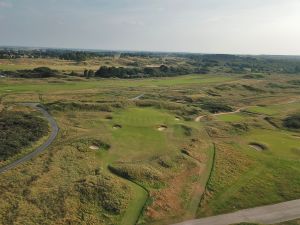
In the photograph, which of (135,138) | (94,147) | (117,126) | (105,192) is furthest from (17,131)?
(105,192)

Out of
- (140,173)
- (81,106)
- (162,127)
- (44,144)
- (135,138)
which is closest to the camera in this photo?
(140,173)

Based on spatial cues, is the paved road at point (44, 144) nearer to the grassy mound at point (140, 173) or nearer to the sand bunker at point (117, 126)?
the sand bunker at point (117, 126)

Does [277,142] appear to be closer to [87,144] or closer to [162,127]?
[162,127]

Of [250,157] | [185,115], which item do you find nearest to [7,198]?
[250,157]

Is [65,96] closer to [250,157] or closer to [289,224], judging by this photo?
[250,157]

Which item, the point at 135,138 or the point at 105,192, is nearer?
the point at 105,192

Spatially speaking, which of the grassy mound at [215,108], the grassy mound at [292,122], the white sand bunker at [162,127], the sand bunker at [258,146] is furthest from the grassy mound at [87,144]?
the grassy mound at [292,122]
